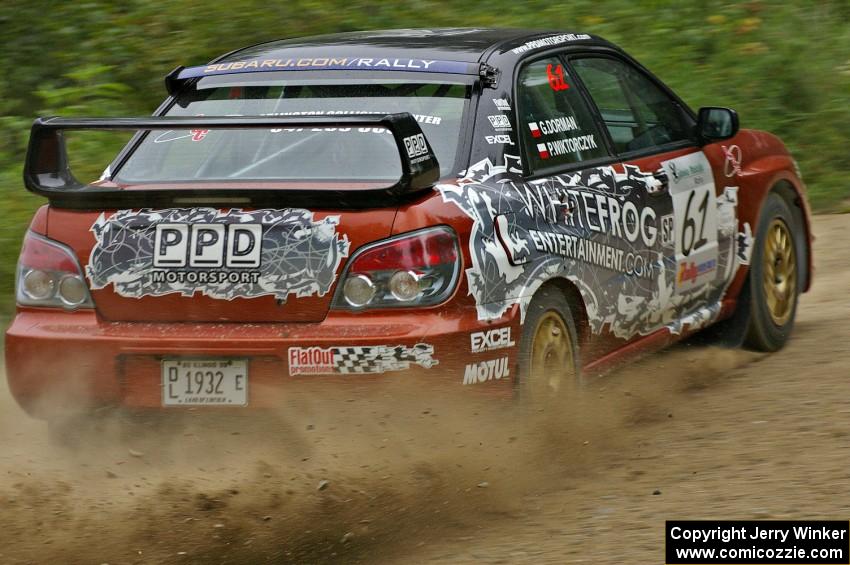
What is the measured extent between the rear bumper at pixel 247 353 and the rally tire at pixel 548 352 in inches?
3.6

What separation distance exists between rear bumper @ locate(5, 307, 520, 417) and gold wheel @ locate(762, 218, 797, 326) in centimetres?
257

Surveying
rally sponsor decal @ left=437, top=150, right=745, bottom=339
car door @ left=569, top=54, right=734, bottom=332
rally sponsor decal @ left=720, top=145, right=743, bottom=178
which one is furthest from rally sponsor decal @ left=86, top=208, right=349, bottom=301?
rally sponsor decal @ left=720, top=145, right=743, bottom=178

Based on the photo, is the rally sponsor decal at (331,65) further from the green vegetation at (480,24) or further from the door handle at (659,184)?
the green vegetation at (480,24)

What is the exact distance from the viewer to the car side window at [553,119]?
5.16m

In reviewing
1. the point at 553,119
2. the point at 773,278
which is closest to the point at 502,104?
the point at 553,119

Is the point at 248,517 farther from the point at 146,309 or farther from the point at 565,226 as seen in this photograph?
the point at 565,226

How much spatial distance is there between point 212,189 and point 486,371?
1.10 metres

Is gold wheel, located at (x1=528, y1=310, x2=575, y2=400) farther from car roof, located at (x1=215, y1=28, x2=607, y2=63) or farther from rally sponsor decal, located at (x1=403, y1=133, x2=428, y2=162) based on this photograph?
car roof, located at (x1=215, y1=28, x2=607, y2=63)

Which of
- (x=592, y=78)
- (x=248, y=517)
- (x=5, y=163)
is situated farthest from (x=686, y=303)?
(x=5, y=163)

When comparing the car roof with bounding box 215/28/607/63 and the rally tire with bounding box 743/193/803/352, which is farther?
the rally tire with bounding box 743/193/803/352

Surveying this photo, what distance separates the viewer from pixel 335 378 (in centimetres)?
433

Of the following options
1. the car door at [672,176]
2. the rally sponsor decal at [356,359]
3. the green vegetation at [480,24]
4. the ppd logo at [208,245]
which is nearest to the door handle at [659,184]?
the car door at [672,176]

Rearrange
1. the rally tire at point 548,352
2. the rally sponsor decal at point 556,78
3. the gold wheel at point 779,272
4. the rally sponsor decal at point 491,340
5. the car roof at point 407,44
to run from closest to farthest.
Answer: the rally sponsor decal at point 491,340, the rally tire at point 548,352, the car roof at point 407,44, the rally sponsor decal at point 556,78, the gold wheel at point 779,272

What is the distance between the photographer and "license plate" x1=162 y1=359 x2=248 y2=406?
4391 mm
